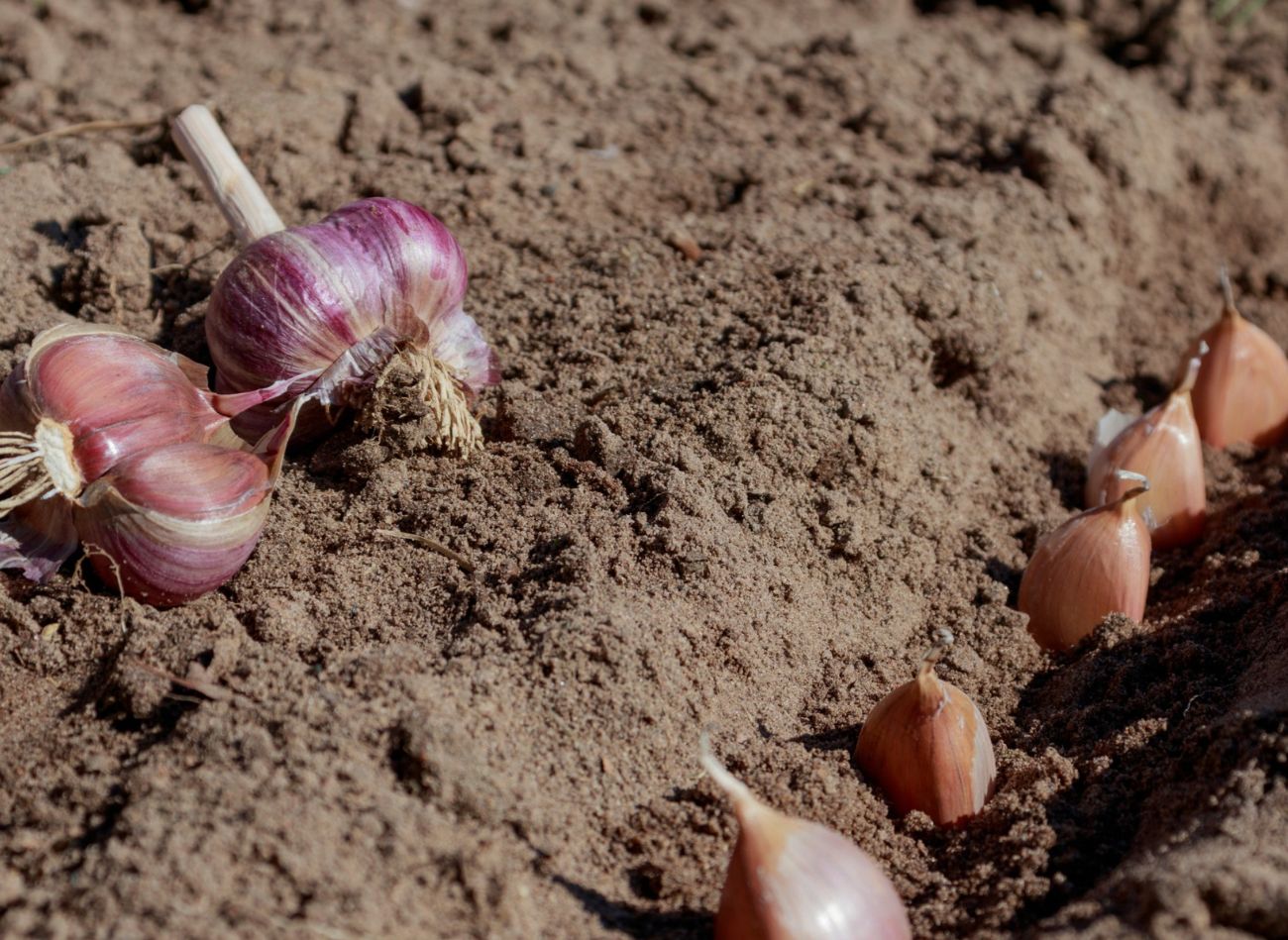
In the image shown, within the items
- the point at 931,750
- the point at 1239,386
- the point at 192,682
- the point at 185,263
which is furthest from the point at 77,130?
the point at 1239,386

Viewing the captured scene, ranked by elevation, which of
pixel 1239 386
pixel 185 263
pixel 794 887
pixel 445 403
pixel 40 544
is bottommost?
pixel 40 544

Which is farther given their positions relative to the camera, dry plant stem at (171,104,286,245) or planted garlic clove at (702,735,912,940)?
dry plant stem at (171,104,286,245)

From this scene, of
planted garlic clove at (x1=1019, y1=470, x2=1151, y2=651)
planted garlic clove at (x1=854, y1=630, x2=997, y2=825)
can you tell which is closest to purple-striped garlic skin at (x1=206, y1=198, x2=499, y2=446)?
planted garlic clove at (x1=854, y1=630, x2=997, y2=825)

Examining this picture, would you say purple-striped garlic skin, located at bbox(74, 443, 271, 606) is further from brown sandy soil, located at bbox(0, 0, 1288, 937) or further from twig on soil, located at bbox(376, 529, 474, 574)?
twig on soil, located at bbox(376, 529, 474, 574)

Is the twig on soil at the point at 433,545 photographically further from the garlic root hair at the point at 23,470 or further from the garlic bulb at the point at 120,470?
the garlic root hair at the point at 23,470

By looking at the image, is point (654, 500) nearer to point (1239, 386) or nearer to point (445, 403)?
point (445, 403)
